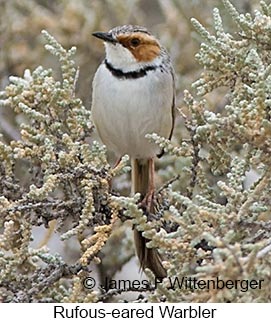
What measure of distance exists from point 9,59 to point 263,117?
2978mm

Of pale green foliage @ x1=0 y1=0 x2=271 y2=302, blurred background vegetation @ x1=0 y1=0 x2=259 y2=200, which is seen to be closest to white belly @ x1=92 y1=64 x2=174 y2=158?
pale green foliage @ x1=0 y1=0 x2=271 y2=302

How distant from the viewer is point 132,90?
3621 millimetres

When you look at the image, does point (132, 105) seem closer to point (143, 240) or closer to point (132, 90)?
point (132, 90)

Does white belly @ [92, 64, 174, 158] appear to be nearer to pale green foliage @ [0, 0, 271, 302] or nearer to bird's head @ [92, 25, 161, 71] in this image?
bird's head @ [92, 25, 161, 71]

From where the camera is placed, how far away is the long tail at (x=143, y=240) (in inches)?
131

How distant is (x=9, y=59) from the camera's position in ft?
17.2

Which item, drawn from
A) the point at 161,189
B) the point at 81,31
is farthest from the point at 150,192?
the point at 81,31

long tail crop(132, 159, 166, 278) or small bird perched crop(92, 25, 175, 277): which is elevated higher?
small bird perched crop(92, 25, 175, 277)

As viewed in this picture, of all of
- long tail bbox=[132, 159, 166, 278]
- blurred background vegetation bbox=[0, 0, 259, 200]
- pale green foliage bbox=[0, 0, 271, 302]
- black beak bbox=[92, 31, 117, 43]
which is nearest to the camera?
pale green foliage bbox=[0, 0, 271, 302]

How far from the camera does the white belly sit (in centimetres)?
363

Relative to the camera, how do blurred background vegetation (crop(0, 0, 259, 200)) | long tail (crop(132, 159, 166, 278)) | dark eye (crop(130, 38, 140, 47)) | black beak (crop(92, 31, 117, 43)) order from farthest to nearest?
blurred background vegetation (crop(0, 0, 259, 200))
dark eye (crop(130, 38, 140, 47))
black beak (crop(92, 31, 117, 43))
long tail (crop(132, 159, 166, 278))

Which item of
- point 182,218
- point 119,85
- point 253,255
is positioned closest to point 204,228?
point 182,218

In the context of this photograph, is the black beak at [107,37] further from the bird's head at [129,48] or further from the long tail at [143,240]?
the long tail at [143,240]

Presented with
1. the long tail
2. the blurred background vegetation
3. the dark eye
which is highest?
the blurred background vegetation
